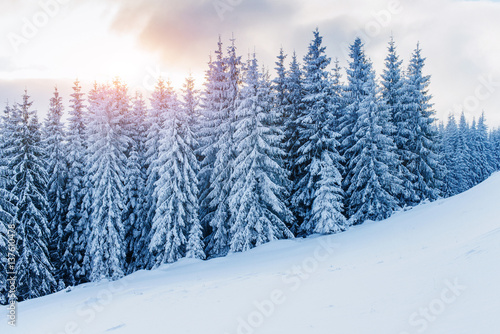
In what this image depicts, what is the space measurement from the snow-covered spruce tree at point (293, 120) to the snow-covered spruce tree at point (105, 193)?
1488cm

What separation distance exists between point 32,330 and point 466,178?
62.6m

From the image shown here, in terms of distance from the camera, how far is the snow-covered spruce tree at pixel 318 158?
21906 mm

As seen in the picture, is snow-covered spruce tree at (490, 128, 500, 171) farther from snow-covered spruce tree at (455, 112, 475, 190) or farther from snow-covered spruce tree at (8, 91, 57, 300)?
snow-covered spruce tree at (8, 91, 57, 300)

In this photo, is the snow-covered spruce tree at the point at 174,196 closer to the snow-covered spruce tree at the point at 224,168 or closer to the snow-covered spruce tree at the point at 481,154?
the snow-covered spruce tree at the point at 224,168

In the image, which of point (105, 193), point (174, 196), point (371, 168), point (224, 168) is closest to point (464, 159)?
point (371, 168)

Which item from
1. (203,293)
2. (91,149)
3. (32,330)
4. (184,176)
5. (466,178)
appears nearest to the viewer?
(32,330)

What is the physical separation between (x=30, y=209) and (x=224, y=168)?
624 inches

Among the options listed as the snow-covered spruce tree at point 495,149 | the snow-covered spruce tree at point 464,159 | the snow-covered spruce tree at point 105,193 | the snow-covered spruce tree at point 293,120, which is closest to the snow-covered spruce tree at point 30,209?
the snow-covered spruce tree at point 105,193

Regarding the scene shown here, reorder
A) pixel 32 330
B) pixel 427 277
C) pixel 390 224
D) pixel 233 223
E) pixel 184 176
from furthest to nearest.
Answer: pixel 184 176
pixel 233 223
pixel 390 224
pixel 32 330
pixel 427 277

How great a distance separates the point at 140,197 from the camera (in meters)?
28.6

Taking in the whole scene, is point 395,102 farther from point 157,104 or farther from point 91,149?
point 91,149

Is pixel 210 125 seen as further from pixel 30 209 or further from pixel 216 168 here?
pixel 30 209

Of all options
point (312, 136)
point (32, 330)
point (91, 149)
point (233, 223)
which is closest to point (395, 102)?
point (312, 136)

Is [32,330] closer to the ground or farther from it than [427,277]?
closer to the ground
